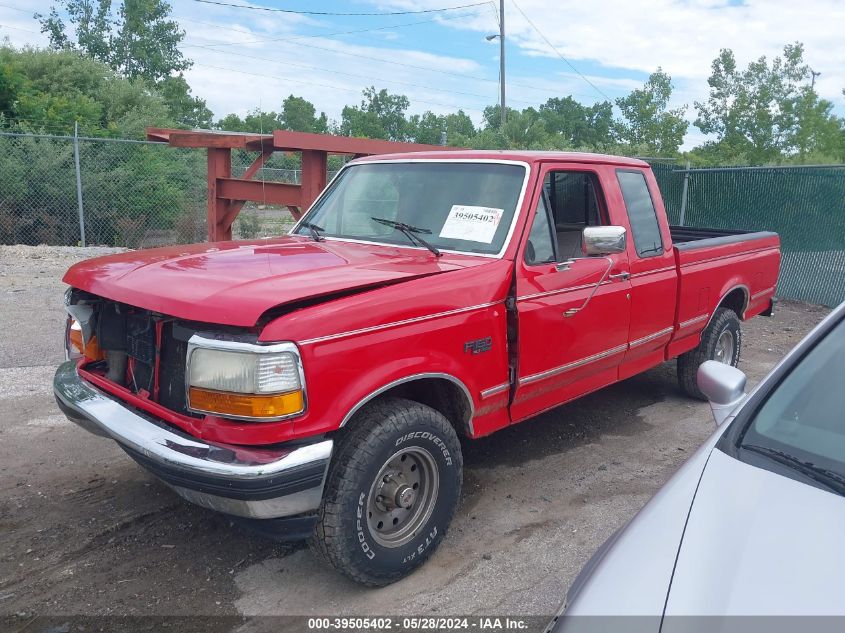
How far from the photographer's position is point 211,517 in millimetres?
3859

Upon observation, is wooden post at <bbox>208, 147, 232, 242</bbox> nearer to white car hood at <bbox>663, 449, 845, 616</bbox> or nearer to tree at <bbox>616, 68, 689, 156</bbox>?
white car hood at <bbox>663, 449, 845, 616</bbox>

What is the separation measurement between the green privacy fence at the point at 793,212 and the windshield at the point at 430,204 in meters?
8.50

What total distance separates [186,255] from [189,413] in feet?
→ 3.47

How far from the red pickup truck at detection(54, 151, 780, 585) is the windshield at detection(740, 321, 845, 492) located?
1476mm

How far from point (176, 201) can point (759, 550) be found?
14.3 metres

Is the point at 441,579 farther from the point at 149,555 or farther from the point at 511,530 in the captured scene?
the point at 149,555

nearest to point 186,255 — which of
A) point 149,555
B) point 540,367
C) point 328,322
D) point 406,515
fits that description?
point 328,322

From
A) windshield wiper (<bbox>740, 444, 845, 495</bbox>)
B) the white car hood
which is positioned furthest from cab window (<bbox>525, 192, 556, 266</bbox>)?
the white car hood

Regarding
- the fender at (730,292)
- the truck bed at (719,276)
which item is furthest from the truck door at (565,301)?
the fender at (730,292)

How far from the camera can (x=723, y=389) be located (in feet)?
8.59

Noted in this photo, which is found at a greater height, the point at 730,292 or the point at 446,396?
the point at 730,292

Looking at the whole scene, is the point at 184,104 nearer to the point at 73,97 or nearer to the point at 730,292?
the point at 73,97

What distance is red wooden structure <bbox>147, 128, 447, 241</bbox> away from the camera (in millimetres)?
6910

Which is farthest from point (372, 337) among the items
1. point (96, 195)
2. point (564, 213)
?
point (96, 195)
